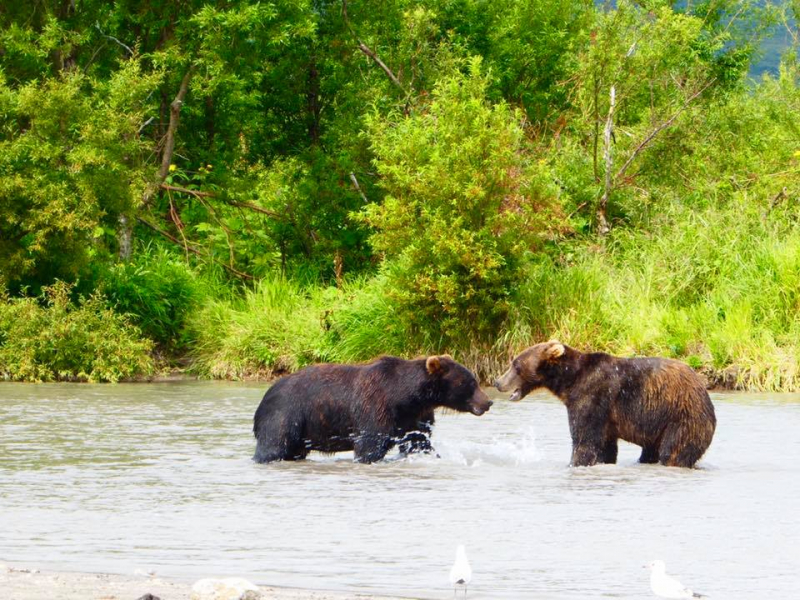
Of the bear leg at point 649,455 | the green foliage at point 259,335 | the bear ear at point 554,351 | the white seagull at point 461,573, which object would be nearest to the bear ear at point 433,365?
the bear ear at point 554,351

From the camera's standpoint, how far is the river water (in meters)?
6.65

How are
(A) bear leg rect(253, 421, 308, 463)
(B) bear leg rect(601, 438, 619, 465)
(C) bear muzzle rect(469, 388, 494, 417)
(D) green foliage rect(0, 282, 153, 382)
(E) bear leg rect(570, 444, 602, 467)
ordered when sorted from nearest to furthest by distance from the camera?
(E) bear leg rect(570, 444, 602, 467), (B) bear leg rect(601, 438, 619, 465), (A) bear leg rect(253, 421, 308, 463), (C) bear muzzle rect(469, 388, 494, 417), (D) green foliage rect(0, 282, 153, 382)

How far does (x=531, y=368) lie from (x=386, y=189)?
38.9 ft

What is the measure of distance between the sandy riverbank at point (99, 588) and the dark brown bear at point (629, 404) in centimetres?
457

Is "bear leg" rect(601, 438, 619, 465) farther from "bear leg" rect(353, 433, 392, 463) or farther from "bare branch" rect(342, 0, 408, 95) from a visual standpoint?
"bare branch" rect(342, 0, 408, 95)

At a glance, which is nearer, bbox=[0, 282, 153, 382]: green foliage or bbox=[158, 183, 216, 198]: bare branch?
bbox=[0, 282, 153, 382]: green foliage

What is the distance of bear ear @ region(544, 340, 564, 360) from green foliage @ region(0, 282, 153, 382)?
9885 mm

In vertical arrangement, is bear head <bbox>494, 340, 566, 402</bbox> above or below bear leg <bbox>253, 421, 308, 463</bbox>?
above

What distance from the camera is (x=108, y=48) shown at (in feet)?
75.4

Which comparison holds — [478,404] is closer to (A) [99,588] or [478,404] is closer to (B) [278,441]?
(B) [278,441]

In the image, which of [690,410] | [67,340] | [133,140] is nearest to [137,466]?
[690,410]

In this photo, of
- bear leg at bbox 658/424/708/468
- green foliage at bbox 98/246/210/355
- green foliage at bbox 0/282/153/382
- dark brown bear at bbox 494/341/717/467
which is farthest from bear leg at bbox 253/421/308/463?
green foliage at bbox 98/246/210/355

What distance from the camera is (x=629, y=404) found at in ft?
33.5

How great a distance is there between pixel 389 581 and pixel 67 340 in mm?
13450
